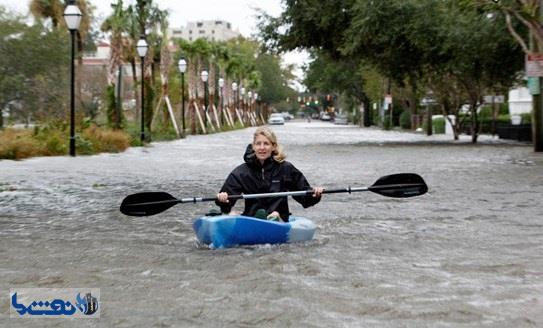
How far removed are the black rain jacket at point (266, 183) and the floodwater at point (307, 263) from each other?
450mm

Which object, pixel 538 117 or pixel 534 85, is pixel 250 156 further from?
pixel 538 117

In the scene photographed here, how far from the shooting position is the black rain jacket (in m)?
8.15

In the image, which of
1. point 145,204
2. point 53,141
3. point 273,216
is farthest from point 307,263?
point 53,141

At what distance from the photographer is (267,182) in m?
8.18

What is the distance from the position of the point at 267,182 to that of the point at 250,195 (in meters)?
0.46

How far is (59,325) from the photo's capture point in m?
4.98

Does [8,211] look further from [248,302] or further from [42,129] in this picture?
[42,129]

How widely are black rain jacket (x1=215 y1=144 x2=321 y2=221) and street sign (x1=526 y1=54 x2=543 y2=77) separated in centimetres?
1642

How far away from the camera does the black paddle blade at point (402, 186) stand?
28.7 ft

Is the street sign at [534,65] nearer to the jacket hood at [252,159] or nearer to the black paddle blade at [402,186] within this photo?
the black paddle blade at [402,186]

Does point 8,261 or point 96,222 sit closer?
point 8,261

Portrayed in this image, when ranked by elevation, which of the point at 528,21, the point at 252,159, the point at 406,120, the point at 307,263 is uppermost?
the point at 528,21

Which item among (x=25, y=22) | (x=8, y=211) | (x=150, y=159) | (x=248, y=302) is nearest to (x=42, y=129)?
(x=150, y=159)

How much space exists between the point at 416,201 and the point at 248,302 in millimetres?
7108
